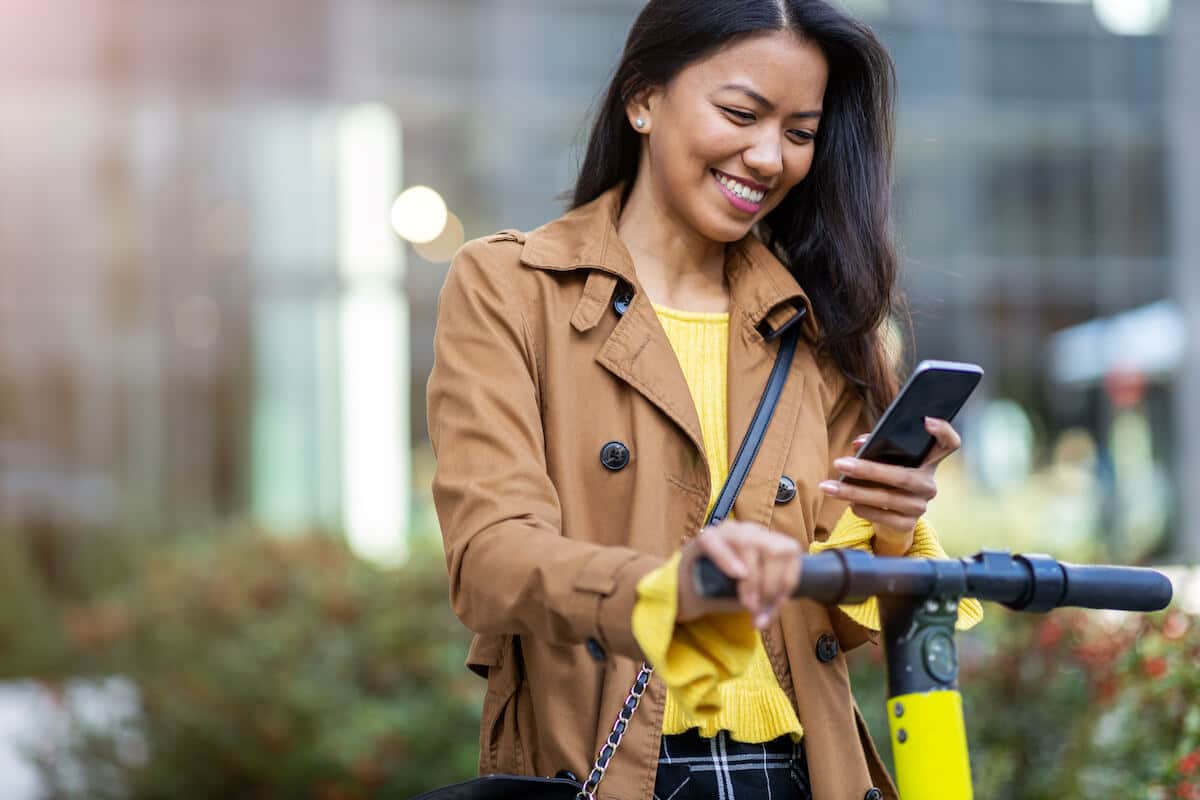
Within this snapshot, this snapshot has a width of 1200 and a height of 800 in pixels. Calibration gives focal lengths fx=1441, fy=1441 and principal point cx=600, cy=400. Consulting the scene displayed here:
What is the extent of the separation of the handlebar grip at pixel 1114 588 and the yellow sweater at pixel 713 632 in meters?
0.26

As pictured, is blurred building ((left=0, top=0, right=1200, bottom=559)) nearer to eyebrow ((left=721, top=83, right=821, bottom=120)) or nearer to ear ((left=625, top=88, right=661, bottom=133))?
ear ((left=625, top=88, right=661, bottom=133))

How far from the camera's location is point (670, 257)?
2.40 meters

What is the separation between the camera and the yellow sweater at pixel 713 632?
158cm

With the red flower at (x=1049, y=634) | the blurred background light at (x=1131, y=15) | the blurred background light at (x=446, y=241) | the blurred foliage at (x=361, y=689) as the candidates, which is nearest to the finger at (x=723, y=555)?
the blurred foliage at (x=361, y=689)

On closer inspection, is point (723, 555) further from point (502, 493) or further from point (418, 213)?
point (418, 213)

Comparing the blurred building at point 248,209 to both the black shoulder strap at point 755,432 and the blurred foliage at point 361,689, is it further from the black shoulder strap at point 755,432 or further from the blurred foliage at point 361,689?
the black shoulder strap at point 755,432

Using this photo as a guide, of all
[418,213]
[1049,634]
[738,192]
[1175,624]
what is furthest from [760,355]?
[418,213]

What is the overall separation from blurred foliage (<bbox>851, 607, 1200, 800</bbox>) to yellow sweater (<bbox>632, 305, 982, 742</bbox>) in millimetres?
1484

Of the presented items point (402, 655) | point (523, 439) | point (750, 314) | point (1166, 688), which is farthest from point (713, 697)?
point (402, 655)

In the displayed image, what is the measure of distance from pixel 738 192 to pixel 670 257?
188mm

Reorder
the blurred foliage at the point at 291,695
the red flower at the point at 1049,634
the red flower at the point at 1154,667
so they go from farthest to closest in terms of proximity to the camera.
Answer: the blurred foliage at the point at 291,695 → the red flower at the point at 1049,634 → the red flower at the point at 1154,667

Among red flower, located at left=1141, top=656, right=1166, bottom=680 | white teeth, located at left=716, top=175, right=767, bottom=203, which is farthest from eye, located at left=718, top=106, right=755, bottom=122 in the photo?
red flower, located at left=1141, top=656, right=1166, bottom=680

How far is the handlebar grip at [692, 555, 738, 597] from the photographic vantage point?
4.84 ft

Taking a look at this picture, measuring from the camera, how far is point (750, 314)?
231cm
